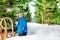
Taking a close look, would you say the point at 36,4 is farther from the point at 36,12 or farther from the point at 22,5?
the point at 22,5

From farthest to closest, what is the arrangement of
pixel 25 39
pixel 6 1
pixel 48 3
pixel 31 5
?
pixel 31 5 → pixel 48 3 → pixel 6 1 → pixel 25 39

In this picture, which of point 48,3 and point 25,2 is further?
point 48,3

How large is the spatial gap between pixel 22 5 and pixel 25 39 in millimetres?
3973

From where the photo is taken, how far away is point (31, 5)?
32.3 ft

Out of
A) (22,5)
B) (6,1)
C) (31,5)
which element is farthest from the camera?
(31,5)

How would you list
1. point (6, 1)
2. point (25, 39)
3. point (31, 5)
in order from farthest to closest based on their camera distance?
point (31, 5) → point (6, 1) → point (25, 39)

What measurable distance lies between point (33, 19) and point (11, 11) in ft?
6.88

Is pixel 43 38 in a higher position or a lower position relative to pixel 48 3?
lower

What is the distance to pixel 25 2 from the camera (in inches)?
325

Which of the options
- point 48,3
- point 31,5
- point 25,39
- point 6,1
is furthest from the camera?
point 31,5

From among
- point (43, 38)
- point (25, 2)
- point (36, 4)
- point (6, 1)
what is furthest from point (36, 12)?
point (43, 38)

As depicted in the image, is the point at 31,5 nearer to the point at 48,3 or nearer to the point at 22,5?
the point at 48,3

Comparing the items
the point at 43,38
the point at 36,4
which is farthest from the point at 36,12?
the point at 43,38

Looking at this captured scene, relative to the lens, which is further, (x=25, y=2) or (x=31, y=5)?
(x=31, y=5)
